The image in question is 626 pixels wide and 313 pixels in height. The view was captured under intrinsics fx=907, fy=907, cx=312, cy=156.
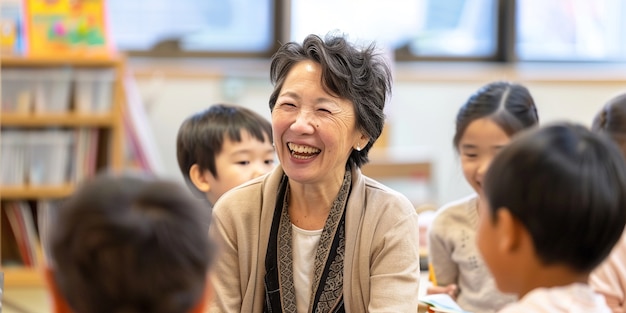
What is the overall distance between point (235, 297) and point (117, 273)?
944 mm

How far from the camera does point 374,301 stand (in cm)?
191

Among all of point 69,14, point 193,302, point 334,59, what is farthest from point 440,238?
point 69,14

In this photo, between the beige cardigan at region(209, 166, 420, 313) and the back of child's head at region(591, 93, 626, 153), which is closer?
the beige cardigan at region(209, 166, 420, 313)

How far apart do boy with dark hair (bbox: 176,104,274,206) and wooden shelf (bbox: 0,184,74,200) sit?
6.73 ft

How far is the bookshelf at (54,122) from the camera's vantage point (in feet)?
14.5

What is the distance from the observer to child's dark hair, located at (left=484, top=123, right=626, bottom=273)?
130 centimetres

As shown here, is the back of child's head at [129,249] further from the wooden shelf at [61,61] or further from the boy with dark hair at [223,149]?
the wooden shelf at [61,61]

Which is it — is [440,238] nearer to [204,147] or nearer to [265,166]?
[265,166]

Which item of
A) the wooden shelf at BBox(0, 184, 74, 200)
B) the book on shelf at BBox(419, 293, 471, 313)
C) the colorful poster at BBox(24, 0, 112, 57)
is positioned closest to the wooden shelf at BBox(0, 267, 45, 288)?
the wooden shelf at BBox(0, 184, 74, 200)

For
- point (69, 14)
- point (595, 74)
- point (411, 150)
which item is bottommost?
point (411, 150)

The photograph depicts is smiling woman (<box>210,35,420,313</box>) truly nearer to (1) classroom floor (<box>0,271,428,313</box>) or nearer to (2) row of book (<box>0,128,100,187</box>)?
(1) classroom floor (<box>0,271,428,313</box>)

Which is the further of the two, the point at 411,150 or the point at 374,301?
the point at 411,150

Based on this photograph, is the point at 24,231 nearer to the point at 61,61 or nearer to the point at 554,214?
the point at 61,61

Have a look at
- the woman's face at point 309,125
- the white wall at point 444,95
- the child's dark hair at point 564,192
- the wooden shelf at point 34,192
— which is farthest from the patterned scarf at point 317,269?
the white wall at point 444,95
